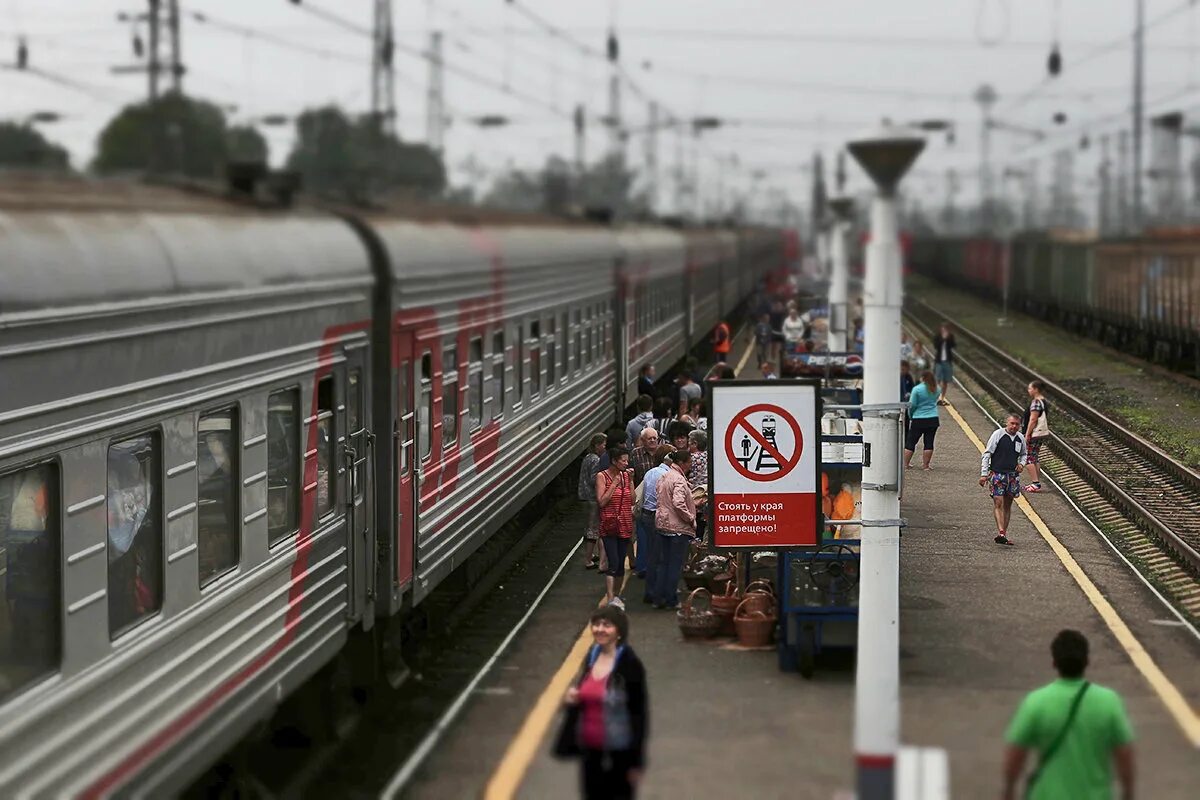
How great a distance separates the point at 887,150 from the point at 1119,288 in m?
42.6

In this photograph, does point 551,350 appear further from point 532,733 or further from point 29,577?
point 29,577

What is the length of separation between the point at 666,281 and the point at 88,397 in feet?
93.5

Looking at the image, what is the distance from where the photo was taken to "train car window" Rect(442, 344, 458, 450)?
45.8 feet

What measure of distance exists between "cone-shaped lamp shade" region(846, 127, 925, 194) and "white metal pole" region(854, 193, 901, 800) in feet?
0.74

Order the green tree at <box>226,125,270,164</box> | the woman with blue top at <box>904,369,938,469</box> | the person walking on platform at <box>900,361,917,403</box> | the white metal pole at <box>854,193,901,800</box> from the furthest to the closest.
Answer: the person walking on platform at <box>900,361,917,403</box>, the woman with blue top at <box>904,369,938,469</box>, the green tree at <box>226,125,270,164</box>, the white metal pole at <box>854,193,901,800</box>

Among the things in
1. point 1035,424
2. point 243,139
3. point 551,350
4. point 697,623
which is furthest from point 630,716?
point 1035,424

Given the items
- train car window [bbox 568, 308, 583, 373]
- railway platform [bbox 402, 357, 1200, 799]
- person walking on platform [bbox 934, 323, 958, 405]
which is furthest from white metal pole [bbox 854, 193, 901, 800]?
person walking on platform [bbox 934, 323, 958, 405]

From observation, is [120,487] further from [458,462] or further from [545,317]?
[545,317]

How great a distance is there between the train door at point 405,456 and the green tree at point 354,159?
4.37ft

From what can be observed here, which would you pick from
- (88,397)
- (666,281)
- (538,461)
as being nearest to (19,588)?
(88,397)

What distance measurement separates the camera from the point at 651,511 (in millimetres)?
15984

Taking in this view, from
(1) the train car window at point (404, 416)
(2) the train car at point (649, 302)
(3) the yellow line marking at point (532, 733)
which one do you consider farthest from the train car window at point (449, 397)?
(2) the train car at point (649, 302)

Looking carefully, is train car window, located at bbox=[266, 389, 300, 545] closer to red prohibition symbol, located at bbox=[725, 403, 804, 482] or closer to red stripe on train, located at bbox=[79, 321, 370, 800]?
red stripe on train, located at bbox=[79, 321, 370, 800]

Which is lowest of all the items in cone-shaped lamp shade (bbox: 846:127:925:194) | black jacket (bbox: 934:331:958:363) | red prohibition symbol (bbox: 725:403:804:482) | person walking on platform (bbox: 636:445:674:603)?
person walking on platform (bbox: 636:445:674:603)
